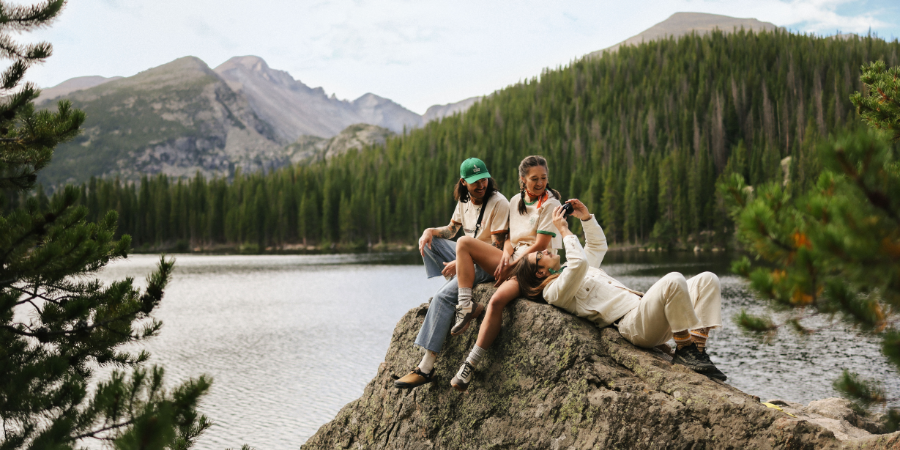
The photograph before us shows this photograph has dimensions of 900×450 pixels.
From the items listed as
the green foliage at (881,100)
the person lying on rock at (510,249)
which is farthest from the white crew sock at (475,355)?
the green foliage at (881,100)

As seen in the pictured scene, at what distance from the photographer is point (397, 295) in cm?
2952

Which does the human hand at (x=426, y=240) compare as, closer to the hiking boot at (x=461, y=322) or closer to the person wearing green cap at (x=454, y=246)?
the person wearing green cap at (x=454, y=246)

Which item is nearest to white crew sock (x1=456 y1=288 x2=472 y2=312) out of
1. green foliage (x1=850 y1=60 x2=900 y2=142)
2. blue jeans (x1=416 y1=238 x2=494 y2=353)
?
blue jeans (x1=416 y1=238 x2=494 y2=353)

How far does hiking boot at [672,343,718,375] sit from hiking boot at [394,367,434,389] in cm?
221

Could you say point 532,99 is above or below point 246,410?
above

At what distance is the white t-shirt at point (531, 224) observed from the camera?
5.29m

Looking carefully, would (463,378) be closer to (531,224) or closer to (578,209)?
(531,224)

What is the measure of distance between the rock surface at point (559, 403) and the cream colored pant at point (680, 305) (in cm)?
33

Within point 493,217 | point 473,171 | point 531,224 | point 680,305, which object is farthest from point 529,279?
point 680,305

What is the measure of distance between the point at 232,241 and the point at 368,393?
91.5 m

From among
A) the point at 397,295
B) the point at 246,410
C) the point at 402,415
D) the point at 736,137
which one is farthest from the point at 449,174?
the point at 402,415

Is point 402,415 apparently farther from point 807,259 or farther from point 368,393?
point 807,259

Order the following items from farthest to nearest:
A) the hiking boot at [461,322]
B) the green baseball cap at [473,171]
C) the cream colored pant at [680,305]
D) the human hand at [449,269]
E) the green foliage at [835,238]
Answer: the human hand at [449,269] → the green baseball cap at [473,171] → the hiking boot at [461,322] → the cream colored pant at [680,305] → the green foliage at [835,238]

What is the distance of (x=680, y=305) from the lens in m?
4.47
